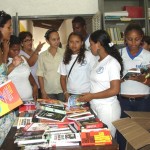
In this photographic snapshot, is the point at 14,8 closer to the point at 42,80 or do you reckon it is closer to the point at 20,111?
the point at 42,80

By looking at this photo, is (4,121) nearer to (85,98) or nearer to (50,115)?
(50,115)

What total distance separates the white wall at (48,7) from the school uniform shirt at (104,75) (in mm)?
2269

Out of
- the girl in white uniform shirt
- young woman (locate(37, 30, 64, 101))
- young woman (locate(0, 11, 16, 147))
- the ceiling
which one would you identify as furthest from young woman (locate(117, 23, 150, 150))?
the ceiling

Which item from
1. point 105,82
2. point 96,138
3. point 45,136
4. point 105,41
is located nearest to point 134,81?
point 105,82

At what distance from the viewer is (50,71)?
10.1 feet

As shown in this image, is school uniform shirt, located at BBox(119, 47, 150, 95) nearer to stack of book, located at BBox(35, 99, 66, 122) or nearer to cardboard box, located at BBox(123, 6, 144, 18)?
stack of book, located at BBox(35, 99, 66, 122)

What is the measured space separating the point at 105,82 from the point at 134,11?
2.46 metres

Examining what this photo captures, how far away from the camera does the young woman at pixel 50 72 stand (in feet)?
10.0

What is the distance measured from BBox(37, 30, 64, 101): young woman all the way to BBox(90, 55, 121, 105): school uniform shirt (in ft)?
2.99

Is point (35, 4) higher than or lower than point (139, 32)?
higher

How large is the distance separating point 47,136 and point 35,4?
3.22 m

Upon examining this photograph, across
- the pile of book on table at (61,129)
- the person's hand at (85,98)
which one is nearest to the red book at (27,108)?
the pile of book on table at (61,129)

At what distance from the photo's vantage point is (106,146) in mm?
1312

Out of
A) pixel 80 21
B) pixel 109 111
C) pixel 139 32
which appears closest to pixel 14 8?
pixel 80 21
